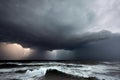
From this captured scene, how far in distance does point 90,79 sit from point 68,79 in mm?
2496

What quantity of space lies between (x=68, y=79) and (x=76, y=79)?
0.92 metres

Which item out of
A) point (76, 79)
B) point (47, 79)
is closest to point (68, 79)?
point (76, 79)

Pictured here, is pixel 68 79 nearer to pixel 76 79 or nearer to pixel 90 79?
pixel 76 79

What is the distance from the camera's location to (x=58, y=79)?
1366 centimetres

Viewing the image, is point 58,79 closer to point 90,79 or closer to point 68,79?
point 68,79

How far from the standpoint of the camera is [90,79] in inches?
521

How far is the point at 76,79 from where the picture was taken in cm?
1334

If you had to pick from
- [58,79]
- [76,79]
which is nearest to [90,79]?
[76,79]

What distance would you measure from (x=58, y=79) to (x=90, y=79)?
367cm

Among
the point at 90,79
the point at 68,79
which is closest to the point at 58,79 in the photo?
the point at 68,79

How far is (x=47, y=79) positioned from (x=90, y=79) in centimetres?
489

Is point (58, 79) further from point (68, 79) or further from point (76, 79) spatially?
point (76, 79)

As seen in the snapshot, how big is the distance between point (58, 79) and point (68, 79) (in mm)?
1170

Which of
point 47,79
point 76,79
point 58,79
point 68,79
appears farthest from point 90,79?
point 47,79
